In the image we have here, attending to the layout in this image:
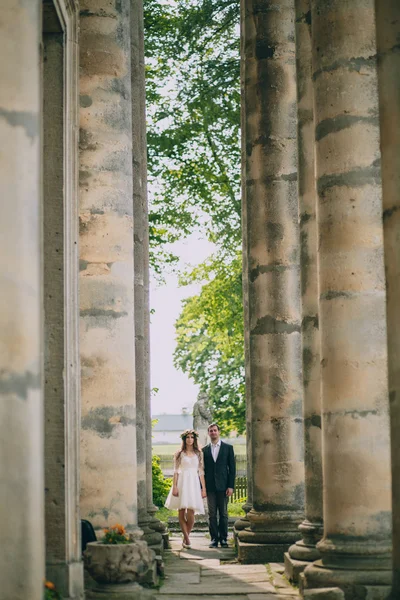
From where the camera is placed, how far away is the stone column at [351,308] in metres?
11.0

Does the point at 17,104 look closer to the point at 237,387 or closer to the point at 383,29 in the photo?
the point at 383,29

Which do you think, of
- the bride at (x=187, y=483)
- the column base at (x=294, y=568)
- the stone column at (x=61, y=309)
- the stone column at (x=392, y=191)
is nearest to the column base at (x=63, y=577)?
the stone column at (x=61, y=309)

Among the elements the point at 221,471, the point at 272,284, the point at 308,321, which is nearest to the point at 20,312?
the point at 308,321

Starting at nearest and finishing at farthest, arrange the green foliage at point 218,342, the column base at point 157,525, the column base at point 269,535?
1. the column base at point 269,535
2. the column base at point 157,525
3. the green foliage at point 218,342

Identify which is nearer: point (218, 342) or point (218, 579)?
point (218, 579)

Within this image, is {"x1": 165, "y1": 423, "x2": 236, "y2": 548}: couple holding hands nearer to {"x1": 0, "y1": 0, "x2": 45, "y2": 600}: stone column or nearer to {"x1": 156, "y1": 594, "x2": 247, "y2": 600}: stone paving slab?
{"x1": 156, "y1": 594, "x2": 247, "y2": 600}: stone paving slab

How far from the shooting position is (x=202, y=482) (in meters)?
20.3

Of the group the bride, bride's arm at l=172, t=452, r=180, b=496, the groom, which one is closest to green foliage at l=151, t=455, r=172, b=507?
the groom

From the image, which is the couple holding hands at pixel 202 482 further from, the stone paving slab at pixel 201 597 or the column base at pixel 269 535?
the stone paving slab at pixel 201 597

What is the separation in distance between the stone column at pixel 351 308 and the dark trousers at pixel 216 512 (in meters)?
9.13

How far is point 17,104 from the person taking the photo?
7.87 meters

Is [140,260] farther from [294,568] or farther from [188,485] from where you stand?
[294,568]

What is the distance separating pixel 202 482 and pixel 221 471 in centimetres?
44

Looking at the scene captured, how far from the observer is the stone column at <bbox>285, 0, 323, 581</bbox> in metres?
14.0
